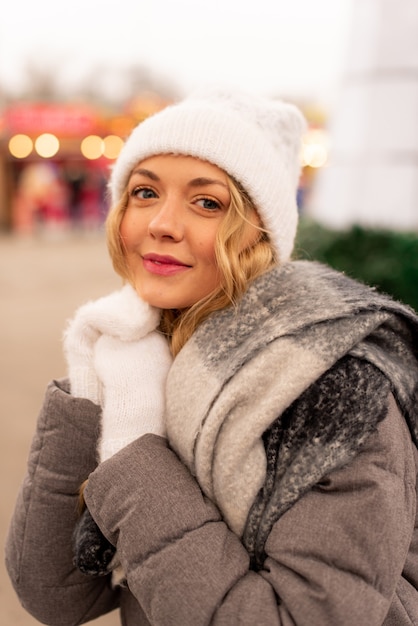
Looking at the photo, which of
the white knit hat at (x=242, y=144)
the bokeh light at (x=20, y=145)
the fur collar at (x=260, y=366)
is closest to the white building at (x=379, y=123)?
the white knit hat at (x=242, y=144)

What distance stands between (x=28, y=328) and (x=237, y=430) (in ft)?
20.4

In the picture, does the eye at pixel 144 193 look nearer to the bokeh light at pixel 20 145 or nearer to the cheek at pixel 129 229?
the cheek at pixel 129 229

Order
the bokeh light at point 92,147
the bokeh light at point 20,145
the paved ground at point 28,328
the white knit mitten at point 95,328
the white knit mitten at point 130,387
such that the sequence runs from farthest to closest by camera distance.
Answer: the bokeh light at point 92,147, the bokeh light at point 20,145, the paved ground at point 28,328, the white knit mitten at point 95,328, the white knit mitten at point 130,387

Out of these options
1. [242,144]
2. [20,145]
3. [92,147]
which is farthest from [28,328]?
[92,147]

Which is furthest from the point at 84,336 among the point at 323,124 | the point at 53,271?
the point at 323,124

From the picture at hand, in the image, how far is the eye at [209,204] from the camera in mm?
1332

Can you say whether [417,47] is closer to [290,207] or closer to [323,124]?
[290,207]

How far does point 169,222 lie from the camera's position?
4.27 feet

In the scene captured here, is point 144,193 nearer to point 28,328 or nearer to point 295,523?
point 295,523

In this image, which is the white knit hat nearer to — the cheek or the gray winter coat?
the cheek

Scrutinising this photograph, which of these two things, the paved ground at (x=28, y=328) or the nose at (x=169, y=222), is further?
the paved ground at (x=28, y=328)

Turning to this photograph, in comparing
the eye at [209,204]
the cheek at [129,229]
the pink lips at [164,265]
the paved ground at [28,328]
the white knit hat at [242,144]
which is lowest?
the paved ground at [28,328]

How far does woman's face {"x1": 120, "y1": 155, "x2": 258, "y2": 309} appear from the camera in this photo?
132cm

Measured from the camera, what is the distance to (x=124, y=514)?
1.15m
